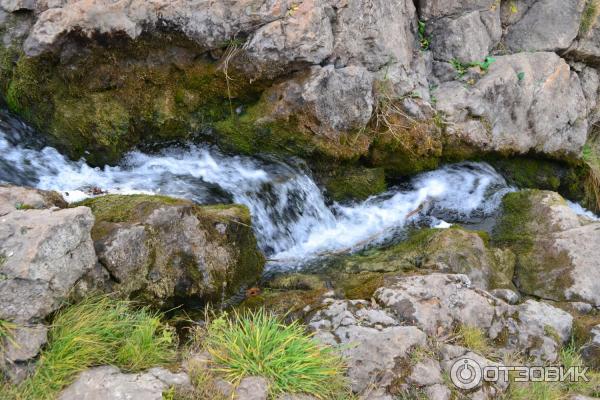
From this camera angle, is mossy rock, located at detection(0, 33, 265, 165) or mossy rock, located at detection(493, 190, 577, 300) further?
mossy rock, located at detection(0, 33, 265, 165)

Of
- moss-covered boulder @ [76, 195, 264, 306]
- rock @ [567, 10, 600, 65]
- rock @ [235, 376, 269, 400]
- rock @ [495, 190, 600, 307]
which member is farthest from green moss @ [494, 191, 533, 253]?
rock @ [235, 376, 269, 400]

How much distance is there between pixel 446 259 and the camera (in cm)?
566

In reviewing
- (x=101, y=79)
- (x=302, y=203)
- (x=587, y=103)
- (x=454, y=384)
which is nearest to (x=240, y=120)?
(x=302, y=203)

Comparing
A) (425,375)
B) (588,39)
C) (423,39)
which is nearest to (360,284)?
(425,375)

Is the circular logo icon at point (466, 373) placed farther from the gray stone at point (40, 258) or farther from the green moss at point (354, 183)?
the green moss at point (354, 183)

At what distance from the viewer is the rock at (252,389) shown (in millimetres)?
3329

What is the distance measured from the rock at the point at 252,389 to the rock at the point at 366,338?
74 centimetres

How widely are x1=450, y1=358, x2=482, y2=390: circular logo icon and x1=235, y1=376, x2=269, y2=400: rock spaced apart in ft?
5.10

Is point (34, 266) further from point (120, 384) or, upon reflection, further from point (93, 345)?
point (120, 384)

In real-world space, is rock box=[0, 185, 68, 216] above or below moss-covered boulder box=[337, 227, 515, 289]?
above

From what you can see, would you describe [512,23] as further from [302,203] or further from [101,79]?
[101,79]

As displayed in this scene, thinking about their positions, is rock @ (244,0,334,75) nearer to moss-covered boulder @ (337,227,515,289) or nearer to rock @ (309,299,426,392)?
moss-covered boulder @ (337,227,515,289)

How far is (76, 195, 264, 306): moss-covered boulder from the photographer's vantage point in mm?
4286

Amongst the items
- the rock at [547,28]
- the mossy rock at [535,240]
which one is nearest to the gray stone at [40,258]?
the mossy rock at [535,240]
